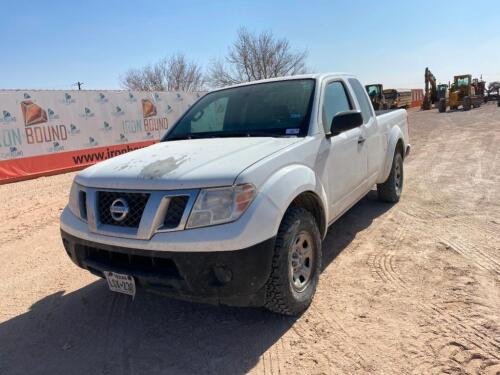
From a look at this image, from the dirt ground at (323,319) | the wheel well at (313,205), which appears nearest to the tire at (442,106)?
the dirt ground at (323,319)

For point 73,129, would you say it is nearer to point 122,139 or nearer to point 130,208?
point 122,139

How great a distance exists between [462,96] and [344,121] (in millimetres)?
31399

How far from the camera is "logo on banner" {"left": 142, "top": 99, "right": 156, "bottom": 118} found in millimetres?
15055

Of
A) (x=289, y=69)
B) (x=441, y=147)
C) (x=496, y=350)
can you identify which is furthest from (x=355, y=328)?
(x=289, y=69)

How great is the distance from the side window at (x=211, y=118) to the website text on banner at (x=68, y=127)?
28.3ft

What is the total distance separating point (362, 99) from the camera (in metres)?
4.92

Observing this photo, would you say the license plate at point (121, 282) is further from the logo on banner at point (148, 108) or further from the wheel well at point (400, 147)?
the logo on banner at point (148, 108)

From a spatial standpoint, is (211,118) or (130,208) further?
(211,118)

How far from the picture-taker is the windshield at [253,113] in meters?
A: 3.54

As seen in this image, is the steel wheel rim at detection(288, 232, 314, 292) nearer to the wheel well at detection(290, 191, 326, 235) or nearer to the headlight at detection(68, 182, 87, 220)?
the wheel well at detection(290, 191, 326, 235)

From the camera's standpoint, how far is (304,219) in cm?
297

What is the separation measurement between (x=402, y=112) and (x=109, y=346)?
5.37 meters

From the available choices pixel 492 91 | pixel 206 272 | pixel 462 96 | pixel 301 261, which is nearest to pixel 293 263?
pixel 301 261

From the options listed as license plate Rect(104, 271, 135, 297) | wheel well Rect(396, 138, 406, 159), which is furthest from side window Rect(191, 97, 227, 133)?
wheel well Rect(396, 138, 406, 159)
